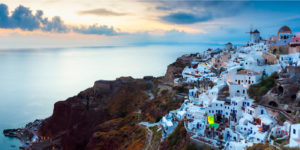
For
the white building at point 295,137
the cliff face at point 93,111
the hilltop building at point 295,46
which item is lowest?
the cliff face at point 93,111

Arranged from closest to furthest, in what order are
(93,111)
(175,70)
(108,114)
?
(108,114)
(93,111)
(175,70)

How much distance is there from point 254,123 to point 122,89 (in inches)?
1574

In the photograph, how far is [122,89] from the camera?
2319 inches

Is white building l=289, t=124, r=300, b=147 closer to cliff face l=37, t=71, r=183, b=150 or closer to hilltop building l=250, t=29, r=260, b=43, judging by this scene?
cliff face l=37, t=71, r=183, b=150

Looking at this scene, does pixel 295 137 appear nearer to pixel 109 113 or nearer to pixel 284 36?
pixel 284 36

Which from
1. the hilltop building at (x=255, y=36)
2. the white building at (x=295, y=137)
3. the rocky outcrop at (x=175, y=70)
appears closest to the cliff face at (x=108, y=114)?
the rocky outcrop at (x=175, y=70)

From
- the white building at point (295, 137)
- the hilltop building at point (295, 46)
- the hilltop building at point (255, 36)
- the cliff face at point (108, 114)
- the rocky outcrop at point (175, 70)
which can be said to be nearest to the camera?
the white building at point (295, 137)

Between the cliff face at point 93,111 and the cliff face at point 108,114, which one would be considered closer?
the cliff face at point 108,114

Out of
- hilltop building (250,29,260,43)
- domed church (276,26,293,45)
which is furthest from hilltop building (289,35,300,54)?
hilltop building (250,29,260,43)

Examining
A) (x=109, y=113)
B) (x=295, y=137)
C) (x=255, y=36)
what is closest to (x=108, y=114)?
(x=109, y=113)

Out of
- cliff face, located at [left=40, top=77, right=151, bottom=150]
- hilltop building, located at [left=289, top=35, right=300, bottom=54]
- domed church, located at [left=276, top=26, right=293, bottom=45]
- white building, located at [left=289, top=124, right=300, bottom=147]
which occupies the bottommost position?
cliff face, located at [left=40, top=77, right=151, bottom=150]

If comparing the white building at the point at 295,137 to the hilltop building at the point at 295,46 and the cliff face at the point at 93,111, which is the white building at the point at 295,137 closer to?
the hilltop building at the point at 295,46

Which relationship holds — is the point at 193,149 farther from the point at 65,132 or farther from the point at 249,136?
the point at 65,132

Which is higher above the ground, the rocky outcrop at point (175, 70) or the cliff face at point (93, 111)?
the rocky outcrop at point (175, 70)
